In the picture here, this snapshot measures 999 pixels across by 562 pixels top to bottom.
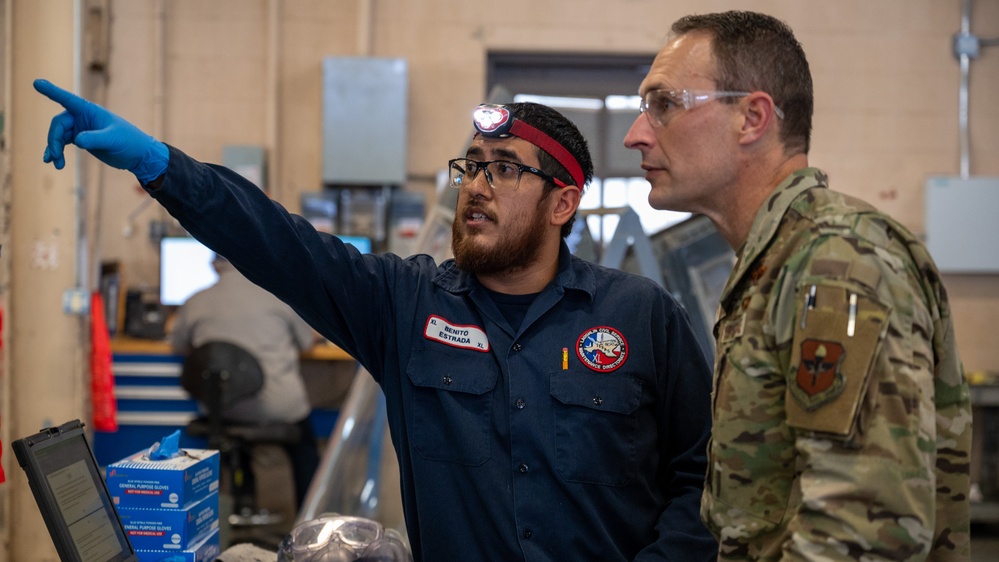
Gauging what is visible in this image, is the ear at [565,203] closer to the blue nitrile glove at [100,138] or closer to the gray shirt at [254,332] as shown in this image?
the blue nitrile glove at [100,138]

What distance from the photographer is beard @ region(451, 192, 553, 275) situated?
168 centimetres

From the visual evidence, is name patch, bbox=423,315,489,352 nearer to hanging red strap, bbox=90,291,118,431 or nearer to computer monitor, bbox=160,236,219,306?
hanging red strap, bbox=90,291,118,431

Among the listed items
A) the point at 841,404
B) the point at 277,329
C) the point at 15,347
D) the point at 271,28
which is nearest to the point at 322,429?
the point at 277,329

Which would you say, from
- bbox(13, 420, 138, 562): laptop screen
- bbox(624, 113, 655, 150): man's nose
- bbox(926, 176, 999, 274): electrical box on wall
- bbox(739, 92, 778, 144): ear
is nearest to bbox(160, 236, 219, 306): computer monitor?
bbox(13, 420, 138, 562): laptop screen

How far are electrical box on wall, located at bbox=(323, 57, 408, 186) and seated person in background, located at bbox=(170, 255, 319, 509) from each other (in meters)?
1.05

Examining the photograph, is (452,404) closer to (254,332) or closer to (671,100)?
(671,100)

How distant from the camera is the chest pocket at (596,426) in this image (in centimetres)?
156

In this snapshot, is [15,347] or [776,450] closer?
[776,450]

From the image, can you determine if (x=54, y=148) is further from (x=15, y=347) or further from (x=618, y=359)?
(x=15, y=347)

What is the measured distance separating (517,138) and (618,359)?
0.47m

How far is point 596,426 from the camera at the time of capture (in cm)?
158

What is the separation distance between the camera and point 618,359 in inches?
64.0

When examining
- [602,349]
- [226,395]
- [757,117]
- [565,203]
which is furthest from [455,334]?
[226,395]

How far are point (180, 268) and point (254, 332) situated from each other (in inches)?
39.6
